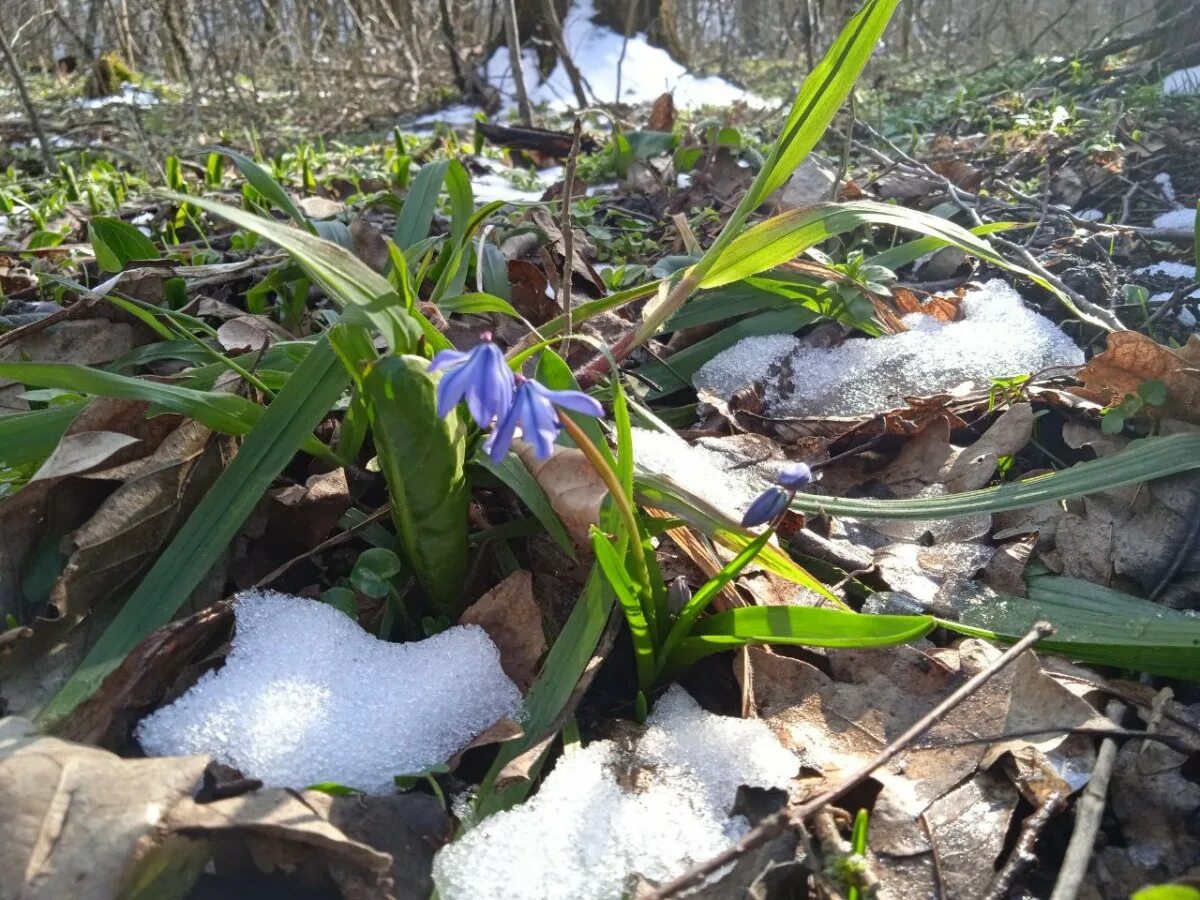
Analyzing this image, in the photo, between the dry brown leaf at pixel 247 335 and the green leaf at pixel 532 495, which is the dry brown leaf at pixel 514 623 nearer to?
the green leaf at pixel 532 495

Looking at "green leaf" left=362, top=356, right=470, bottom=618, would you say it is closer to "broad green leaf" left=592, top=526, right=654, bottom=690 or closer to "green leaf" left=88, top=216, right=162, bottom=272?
"broad green leaf" left=592, top=526, right=654, bottom=690

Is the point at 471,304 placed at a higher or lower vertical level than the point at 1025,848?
higher

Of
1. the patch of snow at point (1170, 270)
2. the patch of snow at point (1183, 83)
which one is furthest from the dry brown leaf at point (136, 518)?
the patch of snow at point (1183, 83)

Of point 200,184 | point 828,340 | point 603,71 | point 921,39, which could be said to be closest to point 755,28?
point 921,39

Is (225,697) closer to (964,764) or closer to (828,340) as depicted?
(964,764)

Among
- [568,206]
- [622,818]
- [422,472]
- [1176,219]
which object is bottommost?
[622,818]

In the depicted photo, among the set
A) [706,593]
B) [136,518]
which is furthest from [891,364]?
[136,518]

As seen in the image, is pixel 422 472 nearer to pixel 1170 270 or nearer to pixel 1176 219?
pixel 1170 270

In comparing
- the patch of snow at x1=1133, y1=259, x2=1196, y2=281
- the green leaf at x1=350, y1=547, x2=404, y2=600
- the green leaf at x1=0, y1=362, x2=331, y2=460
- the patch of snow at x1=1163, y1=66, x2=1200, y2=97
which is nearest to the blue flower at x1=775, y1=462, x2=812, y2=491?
the green leaf at x1=350, y1=547, x2=404, y2=600
